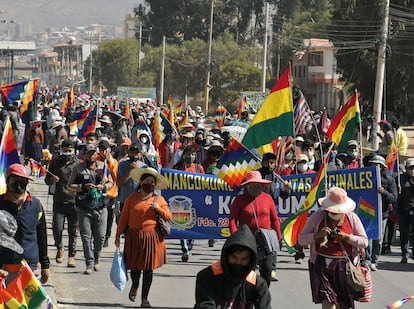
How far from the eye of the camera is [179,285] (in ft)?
39.7

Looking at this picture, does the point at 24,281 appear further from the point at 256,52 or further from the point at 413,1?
the point at 256,52

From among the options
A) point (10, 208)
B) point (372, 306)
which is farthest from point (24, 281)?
point (372, 306)

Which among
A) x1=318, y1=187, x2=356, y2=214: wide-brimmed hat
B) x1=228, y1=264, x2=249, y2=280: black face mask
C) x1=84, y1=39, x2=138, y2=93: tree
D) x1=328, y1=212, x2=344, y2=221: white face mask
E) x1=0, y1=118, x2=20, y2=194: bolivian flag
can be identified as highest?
x1=0, y1=118, x2=20, y2=194: bolivian flag

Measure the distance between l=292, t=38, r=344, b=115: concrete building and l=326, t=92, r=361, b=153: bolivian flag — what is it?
2785 inches

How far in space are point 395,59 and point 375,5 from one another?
8.65 feet

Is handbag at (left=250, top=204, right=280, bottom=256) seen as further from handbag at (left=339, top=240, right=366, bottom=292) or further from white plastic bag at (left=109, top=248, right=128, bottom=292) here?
handbag at (left=339, top=240, right=366, bottom=292)

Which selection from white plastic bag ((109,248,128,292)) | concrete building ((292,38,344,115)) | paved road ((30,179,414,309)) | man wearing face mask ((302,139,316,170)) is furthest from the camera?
concrete building ((292,38,344,115))

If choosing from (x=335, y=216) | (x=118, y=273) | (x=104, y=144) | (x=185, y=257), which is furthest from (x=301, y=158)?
(x=335, y=216)

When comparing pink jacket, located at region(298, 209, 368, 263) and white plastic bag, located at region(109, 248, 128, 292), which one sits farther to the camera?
white plastic bag, located at region(109, 248, 128, 292)

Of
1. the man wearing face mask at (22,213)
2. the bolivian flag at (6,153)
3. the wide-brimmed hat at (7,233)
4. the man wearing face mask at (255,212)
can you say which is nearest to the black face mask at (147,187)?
the man wearing face mask at (255,212)

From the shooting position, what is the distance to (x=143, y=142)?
1859cm

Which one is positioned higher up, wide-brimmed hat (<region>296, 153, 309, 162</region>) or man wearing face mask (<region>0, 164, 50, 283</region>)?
man wearing face mask (<region>0, 164, 50, 283</region>)

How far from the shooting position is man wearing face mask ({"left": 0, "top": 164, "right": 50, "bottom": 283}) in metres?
8.27

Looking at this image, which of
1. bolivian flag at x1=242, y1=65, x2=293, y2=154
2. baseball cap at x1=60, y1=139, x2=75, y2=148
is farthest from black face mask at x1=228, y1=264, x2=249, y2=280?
baseball cap at x1=60, y1=139, x2=75, y2=148
